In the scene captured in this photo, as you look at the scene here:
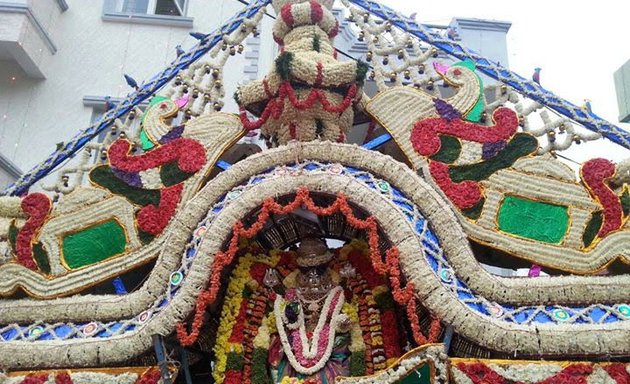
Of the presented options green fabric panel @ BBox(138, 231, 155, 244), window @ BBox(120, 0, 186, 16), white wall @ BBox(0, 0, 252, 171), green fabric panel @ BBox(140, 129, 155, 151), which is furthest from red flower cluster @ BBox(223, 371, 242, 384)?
window @ BBox(120, 0, 186, 16)

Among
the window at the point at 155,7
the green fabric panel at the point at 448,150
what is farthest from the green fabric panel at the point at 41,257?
the window at the point at 155,7

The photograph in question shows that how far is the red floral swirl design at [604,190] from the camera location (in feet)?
17.1

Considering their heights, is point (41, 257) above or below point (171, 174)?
below

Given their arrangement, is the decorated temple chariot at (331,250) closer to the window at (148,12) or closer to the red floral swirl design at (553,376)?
the red floral swirl design at (553,376)

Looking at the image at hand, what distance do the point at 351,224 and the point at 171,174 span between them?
79.8 inches

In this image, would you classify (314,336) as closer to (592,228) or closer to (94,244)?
(94,244)

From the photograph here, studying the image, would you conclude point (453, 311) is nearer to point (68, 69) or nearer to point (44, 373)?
point (44, 373)

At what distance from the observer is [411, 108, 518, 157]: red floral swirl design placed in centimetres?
577

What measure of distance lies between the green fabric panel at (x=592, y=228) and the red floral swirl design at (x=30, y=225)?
16.3 feet

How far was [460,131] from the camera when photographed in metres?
5.84

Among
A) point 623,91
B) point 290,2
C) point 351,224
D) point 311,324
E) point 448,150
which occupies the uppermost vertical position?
point 623,91

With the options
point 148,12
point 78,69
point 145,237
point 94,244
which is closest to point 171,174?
point 145,237

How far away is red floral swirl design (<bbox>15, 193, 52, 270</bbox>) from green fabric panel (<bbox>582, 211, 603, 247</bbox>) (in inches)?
196

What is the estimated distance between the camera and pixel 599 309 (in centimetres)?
484
